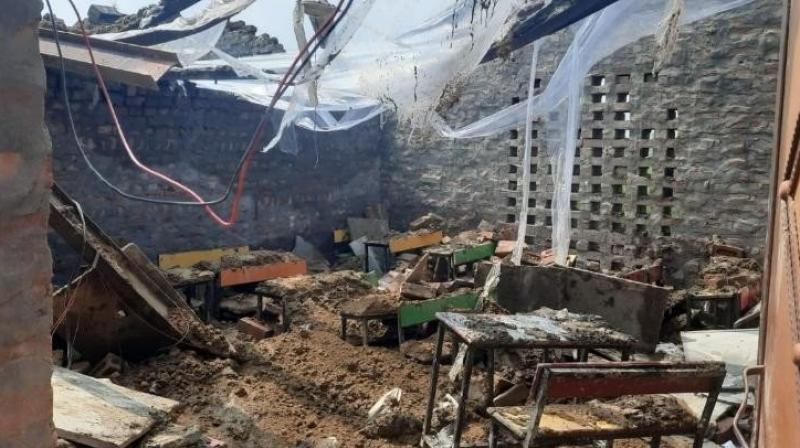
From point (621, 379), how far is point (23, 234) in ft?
7.91

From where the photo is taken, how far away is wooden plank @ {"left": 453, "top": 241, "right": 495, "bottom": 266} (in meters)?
8.09

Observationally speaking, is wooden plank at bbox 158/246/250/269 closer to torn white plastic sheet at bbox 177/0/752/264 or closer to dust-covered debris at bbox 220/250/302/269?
dust-covered debris at bbox 220/250/302/269

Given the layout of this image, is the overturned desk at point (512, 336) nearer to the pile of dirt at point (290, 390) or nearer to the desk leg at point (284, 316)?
the pile of dirt at point (290, 390)

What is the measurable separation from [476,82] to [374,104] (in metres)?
1.60

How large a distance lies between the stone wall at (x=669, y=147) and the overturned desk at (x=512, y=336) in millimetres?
2478

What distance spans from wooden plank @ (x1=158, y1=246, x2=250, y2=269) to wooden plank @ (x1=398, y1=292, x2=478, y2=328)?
3090mm

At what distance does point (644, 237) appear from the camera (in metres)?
7.55

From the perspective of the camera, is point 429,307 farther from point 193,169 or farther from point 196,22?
point 193,169

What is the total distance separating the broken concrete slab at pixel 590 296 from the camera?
4.89 metres

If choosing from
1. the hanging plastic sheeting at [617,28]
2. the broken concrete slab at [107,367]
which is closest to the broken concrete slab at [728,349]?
the hanging plastic sheeting at [617,28]

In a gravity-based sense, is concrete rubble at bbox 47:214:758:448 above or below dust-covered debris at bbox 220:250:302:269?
below

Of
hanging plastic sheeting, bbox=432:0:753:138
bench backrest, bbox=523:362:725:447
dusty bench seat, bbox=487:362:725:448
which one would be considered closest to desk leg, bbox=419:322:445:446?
dusty bench seat, bbox=487:362:725:448

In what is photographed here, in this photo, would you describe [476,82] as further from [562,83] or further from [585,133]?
[562,83]

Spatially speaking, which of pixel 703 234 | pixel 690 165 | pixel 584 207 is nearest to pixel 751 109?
pixel 690 165
